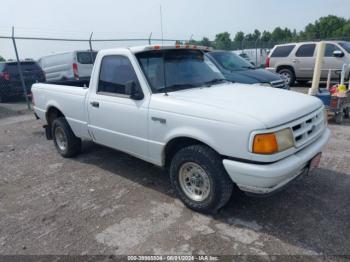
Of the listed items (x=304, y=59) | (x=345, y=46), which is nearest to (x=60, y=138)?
(x=304, y=59)

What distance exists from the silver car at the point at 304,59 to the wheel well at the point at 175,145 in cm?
983

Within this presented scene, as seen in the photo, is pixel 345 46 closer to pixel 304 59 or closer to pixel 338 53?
pixel 338 53

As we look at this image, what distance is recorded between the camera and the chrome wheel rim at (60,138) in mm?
5557

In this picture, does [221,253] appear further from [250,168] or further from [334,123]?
[334,123]

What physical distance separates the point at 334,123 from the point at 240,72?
2646 millimetres

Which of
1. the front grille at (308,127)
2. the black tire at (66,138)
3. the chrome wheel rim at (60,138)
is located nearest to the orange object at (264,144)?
the front grille at (308,127)

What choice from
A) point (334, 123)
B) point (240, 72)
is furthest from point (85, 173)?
point (334, 123)

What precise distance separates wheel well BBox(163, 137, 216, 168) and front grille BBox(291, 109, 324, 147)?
100cm

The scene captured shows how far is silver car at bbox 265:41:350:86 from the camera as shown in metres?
11.7

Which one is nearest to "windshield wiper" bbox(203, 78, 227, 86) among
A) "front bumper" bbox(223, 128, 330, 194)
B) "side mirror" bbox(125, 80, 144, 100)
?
"side mirror" bbox(125, 80, 144, 100)

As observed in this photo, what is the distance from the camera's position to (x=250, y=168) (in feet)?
9.39

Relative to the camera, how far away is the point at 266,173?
2799 mm

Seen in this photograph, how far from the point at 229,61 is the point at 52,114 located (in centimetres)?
515

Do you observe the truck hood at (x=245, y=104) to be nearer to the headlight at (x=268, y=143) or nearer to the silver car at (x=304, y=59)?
the headlight at (x=268, y=143)
